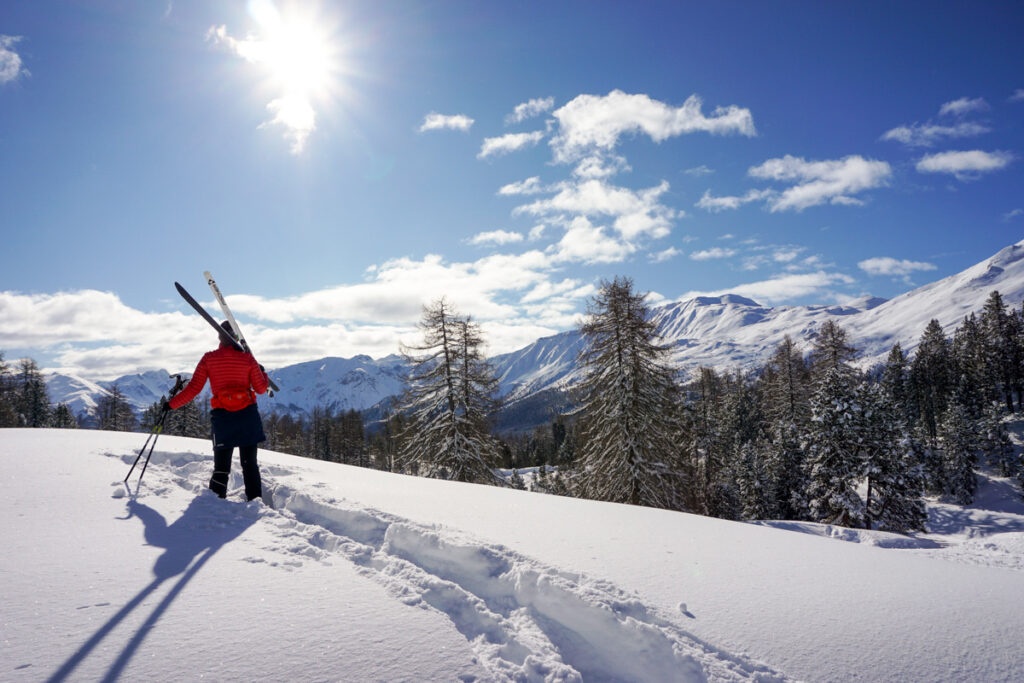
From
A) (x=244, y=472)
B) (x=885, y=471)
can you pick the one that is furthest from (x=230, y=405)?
(x=885, y=471)

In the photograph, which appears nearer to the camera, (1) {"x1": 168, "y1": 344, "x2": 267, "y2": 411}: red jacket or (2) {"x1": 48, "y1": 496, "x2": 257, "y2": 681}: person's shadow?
(2) {"x1": 48, "y1": 496, "x2": 257, "y2": 681}: person's shadow

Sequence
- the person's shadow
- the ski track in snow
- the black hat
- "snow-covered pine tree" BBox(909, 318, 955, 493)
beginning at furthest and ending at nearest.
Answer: "snow-covered pine tree" BBox(909, 318, 955, 493)
the black hat
the ski track in snow
the person's shadow

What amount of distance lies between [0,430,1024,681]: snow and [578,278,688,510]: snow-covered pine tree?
11.1 m

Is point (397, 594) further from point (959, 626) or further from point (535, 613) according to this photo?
point (959, 626)

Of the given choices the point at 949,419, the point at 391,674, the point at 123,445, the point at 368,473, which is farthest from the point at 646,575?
the point at 949,419

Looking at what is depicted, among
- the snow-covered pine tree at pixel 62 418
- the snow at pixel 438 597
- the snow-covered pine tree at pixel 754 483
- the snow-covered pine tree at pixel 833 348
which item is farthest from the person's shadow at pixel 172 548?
the snow-covered pine tree at pixel 62 418

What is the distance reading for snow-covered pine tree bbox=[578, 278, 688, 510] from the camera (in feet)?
54.6

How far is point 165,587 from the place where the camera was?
300 cm

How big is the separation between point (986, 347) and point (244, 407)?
84594 mm

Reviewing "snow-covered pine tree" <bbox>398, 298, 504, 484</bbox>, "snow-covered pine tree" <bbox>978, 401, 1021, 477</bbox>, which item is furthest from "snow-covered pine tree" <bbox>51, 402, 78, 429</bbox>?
"snow-covered pine tree" <bbox>978, 401, 1021, 477</bbox>

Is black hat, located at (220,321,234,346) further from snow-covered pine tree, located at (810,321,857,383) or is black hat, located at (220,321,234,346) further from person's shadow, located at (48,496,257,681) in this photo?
snow-covered pine tree, located at (810,321,857,383)

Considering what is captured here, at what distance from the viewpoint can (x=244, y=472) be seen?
5844mm

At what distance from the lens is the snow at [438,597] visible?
7.91 ft

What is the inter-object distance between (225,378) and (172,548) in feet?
9.18
